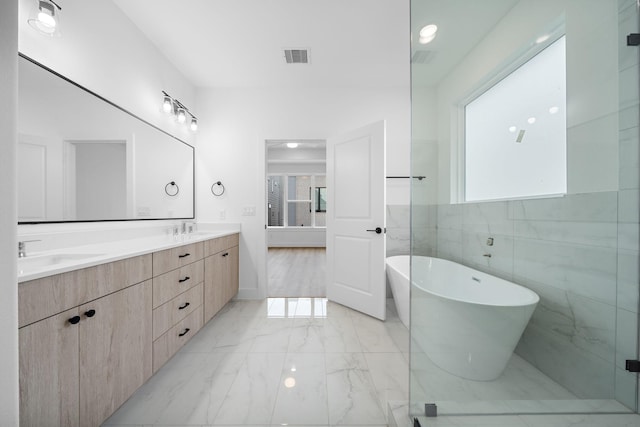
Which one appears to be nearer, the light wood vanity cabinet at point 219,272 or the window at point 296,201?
the light wood vanity cabinet at point 219,272

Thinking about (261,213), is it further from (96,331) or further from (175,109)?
(96,331)

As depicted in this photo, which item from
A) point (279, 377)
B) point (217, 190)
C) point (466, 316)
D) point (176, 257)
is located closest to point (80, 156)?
point (176, 257)

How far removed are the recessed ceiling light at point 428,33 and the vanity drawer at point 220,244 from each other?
2.05 m

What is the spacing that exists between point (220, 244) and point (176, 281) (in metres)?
0.78

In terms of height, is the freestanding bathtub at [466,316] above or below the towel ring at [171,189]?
below

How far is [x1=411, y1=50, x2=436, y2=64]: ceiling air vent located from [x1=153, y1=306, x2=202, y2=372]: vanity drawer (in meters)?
2.05

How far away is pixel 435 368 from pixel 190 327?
65.6 inches

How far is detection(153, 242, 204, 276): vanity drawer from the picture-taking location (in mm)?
1481

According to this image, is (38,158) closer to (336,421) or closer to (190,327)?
(190,327)

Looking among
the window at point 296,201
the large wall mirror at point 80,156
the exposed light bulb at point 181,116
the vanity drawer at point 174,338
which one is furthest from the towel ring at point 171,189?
the window at point 296,201

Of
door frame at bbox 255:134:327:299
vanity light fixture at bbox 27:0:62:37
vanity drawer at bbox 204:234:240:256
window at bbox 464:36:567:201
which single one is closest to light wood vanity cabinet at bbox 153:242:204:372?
vanity drawer at bbox 204:234:240:256

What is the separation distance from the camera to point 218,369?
1653 mm

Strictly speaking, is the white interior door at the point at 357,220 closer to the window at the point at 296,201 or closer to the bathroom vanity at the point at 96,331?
the bathroom vanity at the point at 96,331

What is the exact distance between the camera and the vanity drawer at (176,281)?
1478 mm
